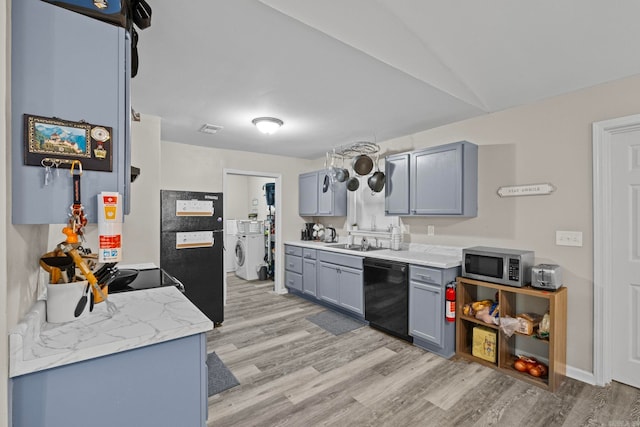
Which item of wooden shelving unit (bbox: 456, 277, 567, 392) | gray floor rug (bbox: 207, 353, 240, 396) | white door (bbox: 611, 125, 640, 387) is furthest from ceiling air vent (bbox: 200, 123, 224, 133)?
white door (bbox: 611, 125, 640, 387)

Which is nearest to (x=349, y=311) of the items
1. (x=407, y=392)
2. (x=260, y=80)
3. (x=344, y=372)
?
(x=344, y=372)

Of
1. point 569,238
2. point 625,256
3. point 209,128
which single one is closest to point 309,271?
point 209,128

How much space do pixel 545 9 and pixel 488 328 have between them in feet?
8.29

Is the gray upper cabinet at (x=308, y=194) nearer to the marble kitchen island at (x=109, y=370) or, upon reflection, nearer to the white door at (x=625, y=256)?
the white door at (x=625, y=256)

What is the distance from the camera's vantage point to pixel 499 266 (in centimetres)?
248

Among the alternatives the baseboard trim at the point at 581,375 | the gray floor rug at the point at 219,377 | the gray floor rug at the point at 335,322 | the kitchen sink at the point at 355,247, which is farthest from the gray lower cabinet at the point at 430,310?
the gray floor rug at the point at 219,377

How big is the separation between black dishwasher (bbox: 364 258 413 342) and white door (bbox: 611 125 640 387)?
1600mm

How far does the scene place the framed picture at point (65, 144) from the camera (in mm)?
940

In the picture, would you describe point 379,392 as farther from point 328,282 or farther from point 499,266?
point 328,282

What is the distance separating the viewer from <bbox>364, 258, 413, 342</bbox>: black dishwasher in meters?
3.03

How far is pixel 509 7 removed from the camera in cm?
180

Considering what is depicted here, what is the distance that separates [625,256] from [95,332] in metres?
3.40

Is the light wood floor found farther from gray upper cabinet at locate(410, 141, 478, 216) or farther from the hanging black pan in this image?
the hanging black pan

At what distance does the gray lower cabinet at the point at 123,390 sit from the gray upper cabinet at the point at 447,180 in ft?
8.61
